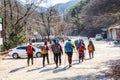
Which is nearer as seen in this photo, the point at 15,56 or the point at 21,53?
the point at 21,53

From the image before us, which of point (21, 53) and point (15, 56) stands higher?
point (21, 53)

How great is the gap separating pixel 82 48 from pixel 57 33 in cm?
8759

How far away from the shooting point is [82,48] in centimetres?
2617

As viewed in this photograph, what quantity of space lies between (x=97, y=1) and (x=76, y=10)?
14008 centimetres

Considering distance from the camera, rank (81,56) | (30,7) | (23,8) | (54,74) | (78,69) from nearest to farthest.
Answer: (54,74) < (78,69) < (81,56) < (30,7) < (23,8)

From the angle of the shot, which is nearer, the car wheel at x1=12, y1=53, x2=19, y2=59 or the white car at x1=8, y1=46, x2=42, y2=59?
the white car at x1=8, y1=46, x2=42, y2=59

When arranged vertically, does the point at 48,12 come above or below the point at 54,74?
above

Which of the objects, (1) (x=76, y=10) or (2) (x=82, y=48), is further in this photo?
(1) (x=76, y=10)

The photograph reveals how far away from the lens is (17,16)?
2179 inches

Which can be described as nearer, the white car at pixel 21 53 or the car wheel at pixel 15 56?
the white car at pixel 21 53

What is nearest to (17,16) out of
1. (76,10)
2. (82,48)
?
(82,48)

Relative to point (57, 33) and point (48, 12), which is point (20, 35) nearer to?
point (48, 12)

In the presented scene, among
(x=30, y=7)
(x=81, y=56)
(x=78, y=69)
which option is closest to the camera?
(x=78, y=69)

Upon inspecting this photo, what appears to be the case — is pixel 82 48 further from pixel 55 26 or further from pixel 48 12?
pixel 55 26
